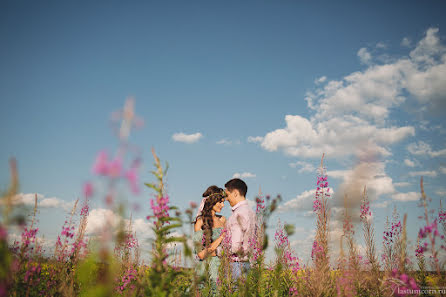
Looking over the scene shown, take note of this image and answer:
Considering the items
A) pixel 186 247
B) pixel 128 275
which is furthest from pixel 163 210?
pixel 128 275

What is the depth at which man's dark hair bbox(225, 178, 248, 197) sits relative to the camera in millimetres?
6039

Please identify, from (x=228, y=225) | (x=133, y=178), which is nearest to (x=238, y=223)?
(x=228, y=225)

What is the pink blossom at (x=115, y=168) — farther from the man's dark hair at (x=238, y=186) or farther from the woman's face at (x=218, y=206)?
the woman's face at (x=218, y=206)

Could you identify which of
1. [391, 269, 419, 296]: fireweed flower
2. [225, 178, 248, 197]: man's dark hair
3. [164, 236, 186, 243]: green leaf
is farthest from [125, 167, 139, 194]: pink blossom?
[225, 178, 248, 197]: man's dark hair

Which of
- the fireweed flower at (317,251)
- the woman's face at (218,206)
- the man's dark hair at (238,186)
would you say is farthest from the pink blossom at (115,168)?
the woman's face at (218,206)

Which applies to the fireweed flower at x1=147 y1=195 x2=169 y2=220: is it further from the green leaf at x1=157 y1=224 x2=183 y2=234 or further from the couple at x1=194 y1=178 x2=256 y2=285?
the couple at x1=194 y1=178 x2=256 y2=285

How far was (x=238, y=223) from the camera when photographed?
196 inches

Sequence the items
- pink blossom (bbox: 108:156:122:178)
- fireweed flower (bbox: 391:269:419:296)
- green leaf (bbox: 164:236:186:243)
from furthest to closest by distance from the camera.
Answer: fireweed flower (bbox: 391:269:419:296) → green leaf (bbox: 164:236:186:243) → pink blossom (bbox: 108:156:122:178)

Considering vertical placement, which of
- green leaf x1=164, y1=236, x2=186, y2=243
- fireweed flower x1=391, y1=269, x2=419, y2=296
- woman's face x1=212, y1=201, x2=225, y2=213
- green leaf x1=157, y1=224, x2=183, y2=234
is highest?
woman's face x1=212, y1=201, x2=225, y2=213

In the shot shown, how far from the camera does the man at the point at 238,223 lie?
5.05m

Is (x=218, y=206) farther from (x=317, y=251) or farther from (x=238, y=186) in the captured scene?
(x=317, y=251)

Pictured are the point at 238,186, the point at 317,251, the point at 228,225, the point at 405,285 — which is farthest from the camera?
the point at 238,186

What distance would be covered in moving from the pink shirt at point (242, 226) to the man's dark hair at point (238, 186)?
1.06 feet

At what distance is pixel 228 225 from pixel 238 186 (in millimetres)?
1083
